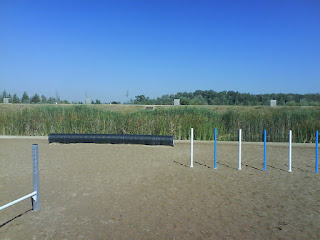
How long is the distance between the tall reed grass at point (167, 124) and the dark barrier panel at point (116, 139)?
8.85 feet

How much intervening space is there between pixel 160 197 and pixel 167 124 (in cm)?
1049

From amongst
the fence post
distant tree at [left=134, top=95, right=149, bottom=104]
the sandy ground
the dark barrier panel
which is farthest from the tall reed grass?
distant tree at [left=134, top=95, right=149, bottom=104]

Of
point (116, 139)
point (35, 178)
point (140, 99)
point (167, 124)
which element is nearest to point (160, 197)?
point (35, 178)

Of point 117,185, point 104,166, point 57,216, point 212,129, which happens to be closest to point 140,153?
point 104,166

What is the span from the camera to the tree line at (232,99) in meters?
48.6

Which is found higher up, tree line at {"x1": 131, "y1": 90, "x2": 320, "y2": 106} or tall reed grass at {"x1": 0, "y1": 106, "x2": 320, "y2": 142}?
tree line at {"x1": 131, "y1": 90, "x2": 320, "y2": 106}

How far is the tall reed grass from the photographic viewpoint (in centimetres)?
1622

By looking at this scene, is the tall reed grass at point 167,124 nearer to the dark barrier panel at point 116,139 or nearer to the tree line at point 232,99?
the dark barrier panel at point 116,139

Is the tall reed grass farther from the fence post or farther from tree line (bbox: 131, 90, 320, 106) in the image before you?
→ tree line (bbox: 131, 90, 320, 106)

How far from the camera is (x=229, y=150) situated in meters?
12.6

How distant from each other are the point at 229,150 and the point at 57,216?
28.0 ft

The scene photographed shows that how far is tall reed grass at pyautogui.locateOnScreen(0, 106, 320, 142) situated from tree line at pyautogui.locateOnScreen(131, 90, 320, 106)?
27.3 meters

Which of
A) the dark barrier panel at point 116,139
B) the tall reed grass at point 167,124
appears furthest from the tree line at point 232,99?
the dark barrier panel at point 116,139

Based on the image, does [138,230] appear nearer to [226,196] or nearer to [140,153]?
[226,196]
